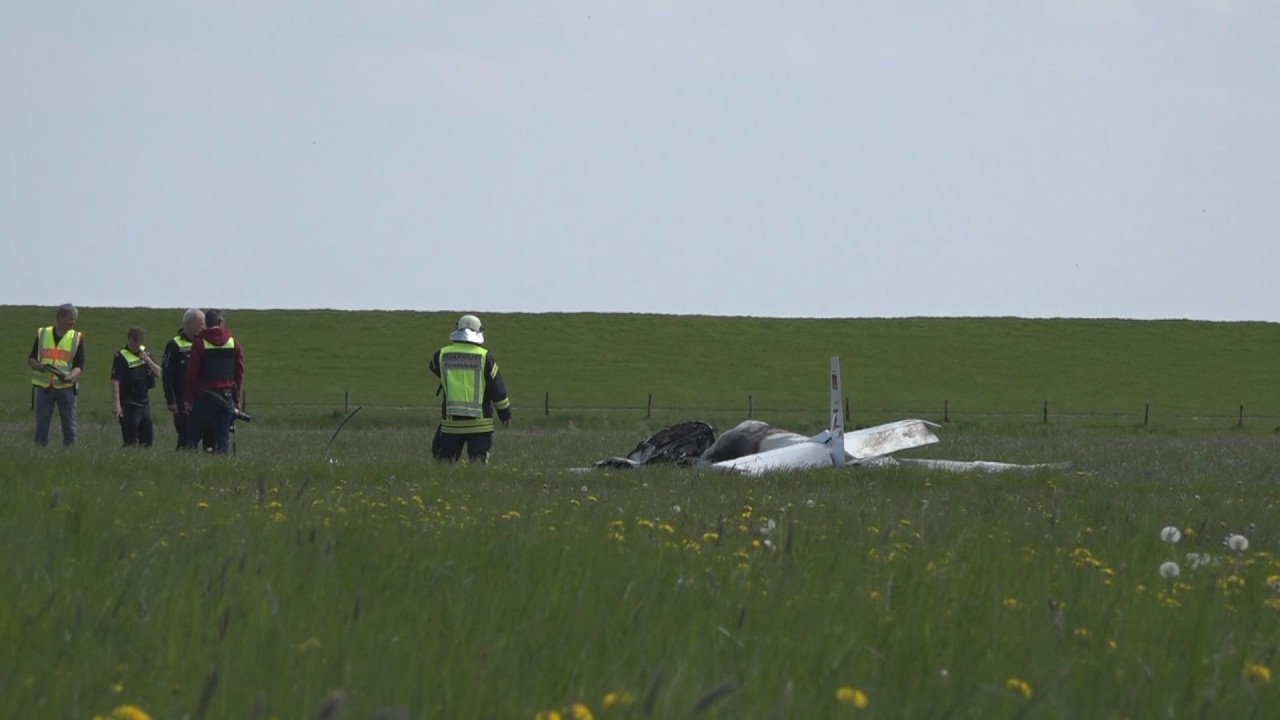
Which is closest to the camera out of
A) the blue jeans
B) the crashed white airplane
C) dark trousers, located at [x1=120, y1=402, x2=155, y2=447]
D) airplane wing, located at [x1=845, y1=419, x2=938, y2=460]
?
the crashed white airplane

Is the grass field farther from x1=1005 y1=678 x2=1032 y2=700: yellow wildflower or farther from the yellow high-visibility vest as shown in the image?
the yellow high-visibility vest

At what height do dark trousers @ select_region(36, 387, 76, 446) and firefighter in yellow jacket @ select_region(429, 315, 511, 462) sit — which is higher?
firefighter in yellow jacket @ select_region(429, 315, 511, 462)

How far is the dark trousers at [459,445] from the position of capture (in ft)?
50.3

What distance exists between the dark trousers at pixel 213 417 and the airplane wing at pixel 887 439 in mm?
6942

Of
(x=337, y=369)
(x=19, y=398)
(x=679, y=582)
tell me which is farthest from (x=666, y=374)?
(x=679, y=582)

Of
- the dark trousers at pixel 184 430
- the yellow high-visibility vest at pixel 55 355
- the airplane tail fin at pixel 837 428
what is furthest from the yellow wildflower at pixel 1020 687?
the yellow high-visibility vest at pixel 55 355

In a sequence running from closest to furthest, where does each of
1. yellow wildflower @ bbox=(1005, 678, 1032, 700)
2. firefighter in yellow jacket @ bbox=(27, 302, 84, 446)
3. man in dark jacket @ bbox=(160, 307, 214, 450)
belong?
yellow wildflower @ bbox=(1005, 678, 1032, 700) < man in dark jacket @ bbox=(160, 307, 214, 450) < firefighter in yellow jacket @ bbox=(27, 302, 84, 446)

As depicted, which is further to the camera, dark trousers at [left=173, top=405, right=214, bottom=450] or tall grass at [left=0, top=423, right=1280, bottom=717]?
dark trousers at [left=173, top=405, right=214, bottom=450]

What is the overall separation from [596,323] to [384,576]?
87248 millimetres

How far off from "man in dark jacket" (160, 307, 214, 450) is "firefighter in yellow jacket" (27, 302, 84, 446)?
1.14 metres

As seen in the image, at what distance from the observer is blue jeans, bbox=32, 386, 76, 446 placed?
58.6ft

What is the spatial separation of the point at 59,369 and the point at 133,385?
64.1 inches

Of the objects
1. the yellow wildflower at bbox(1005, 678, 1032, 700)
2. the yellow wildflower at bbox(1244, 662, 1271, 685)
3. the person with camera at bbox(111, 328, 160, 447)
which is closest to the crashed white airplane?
the person with camera at bbox(111, 328, 160, 447)

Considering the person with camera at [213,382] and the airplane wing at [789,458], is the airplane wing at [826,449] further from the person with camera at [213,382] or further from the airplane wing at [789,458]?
the person with camera at [213,382]
